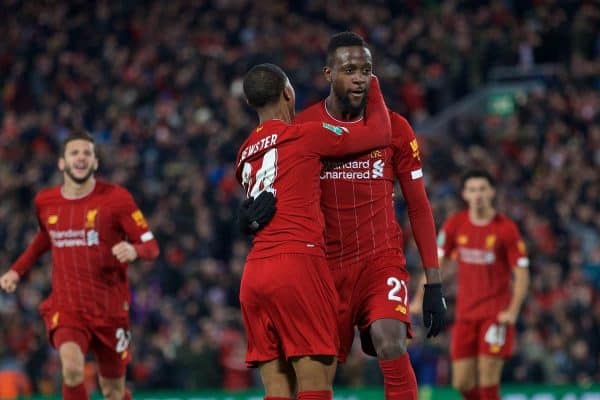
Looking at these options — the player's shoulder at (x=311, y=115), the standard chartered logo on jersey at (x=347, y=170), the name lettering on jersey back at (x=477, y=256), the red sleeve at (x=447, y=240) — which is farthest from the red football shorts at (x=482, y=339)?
the player's shoulder at (x=311, y=115)

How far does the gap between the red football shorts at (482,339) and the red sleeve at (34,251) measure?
3806mm

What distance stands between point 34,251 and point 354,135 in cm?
378

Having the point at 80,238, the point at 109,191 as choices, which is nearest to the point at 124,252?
the point at 80,238

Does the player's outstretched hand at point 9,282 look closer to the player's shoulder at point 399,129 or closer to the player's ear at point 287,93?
→ the player's ear at point 287,93

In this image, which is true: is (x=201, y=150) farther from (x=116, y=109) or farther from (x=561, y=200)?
(x=561, y=200)

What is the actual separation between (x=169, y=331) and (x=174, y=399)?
321 centimetres

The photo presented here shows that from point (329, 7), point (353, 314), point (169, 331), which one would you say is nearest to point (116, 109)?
point (329, 7)

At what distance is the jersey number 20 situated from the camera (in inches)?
273

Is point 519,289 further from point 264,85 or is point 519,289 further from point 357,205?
point 264,85

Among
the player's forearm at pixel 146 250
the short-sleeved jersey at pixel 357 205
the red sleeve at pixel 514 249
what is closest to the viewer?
the short-sleeved jersey at pixel 357 205

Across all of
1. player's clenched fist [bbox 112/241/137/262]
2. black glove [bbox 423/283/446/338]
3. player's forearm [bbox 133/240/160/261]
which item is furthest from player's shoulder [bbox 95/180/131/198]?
black glove [bbox 423/283/446/338]

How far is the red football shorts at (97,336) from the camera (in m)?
9.49

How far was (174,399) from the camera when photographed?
14188 millimetres

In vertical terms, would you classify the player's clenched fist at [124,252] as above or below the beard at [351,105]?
below
